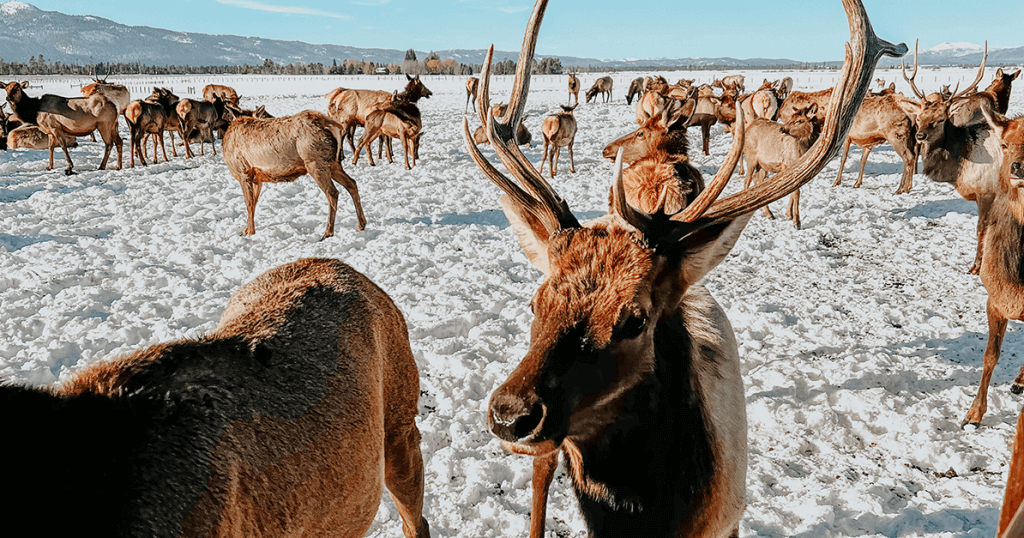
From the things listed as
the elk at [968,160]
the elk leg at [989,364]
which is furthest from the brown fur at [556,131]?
the elk leg at [989,364]

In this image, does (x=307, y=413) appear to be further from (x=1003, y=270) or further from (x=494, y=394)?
(x=1003, y=270)

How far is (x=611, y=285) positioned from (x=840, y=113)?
3.61 feet

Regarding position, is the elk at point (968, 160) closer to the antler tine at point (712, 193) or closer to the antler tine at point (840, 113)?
the antler tine at point (840, 113)

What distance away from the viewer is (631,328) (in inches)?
70.4

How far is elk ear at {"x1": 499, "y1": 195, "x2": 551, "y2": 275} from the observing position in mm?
2271

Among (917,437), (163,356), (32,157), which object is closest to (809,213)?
(917,437)

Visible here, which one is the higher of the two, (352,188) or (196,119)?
(196,119)

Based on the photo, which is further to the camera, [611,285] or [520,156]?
[520,156]

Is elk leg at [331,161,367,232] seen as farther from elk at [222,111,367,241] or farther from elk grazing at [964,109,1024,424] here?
elk grazing at [964,109,1024,424]

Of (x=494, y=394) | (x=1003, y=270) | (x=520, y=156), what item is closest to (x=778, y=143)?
(x=1003, y=270)

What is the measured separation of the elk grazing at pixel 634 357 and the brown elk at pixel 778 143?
25.8 ft

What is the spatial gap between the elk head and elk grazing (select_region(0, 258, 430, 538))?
2.57 feet

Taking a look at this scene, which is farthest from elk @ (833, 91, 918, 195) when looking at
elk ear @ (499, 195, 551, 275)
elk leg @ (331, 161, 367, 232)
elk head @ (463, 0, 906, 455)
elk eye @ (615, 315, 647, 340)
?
elk eye @ (615, 315, 647, 340)

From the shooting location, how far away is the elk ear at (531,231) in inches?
89.4
